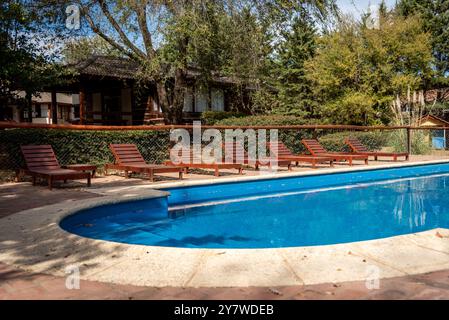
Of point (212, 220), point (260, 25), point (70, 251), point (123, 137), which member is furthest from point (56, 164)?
point (260, 25)

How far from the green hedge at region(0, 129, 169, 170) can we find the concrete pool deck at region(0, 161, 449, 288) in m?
5.83

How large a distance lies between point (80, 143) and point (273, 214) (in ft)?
18.3

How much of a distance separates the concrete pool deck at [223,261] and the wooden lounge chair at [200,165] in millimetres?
6254

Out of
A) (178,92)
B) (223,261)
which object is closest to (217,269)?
(223,261)

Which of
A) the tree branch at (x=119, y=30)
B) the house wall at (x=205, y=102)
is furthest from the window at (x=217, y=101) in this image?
the tree branch at (x=119, y=30)

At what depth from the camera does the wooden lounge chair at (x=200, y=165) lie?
1051 cm

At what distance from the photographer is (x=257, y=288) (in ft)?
9.79

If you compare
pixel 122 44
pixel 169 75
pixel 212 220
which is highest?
pixel 122 44

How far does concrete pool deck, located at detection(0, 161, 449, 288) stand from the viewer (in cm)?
317

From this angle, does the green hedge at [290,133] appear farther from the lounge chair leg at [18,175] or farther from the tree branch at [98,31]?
the lounge chair leg at [18,175]

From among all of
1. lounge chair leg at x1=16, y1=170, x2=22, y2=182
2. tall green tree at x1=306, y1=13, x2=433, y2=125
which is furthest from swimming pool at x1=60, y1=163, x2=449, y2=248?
tall green tree at x1=306, y1=13, x2=433, y2=125

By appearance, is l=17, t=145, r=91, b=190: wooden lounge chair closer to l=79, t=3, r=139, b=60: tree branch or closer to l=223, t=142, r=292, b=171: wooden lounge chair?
l=223, t=142, r=292, b=171: wooden lounge chair

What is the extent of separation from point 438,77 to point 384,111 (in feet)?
46.0
